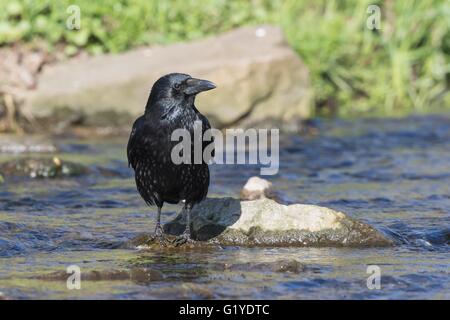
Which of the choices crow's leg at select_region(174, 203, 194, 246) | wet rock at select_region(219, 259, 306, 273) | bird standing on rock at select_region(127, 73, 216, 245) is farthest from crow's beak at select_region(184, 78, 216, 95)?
wet rock at select_region(219, 259, 306, 273)

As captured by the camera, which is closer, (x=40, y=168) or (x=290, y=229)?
(x=290, y=229)

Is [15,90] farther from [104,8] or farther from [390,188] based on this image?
[390,188]

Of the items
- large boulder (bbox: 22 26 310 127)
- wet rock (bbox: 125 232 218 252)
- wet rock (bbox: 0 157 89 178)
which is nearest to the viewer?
wet rock (bbox: 125 232 218 252)

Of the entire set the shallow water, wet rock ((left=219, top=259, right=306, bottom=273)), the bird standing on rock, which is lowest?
the shallow water

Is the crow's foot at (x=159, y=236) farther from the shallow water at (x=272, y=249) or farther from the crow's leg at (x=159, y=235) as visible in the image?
the shallow water at (x=272, y=249)

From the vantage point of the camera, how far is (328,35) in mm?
12859

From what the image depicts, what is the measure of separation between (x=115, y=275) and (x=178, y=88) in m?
1.43

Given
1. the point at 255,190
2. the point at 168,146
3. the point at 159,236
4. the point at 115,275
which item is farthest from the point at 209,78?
the point at 115,275

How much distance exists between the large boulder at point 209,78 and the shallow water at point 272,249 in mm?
499

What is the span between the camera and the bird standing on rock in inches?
239

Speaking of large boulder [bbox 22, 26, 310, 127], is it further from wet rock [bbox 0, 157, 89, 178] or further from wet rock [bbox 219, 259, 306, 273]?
wet rock [bbox 219, 259, 306, 273]

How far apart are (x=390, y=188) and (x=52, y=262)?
3.72m

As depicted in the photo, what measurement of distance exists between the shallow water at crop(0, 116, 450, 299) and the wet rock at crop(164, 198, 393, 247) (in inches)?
5.2

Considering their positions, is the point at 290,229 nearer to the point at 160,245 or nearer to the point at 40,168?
the point at 160,245
